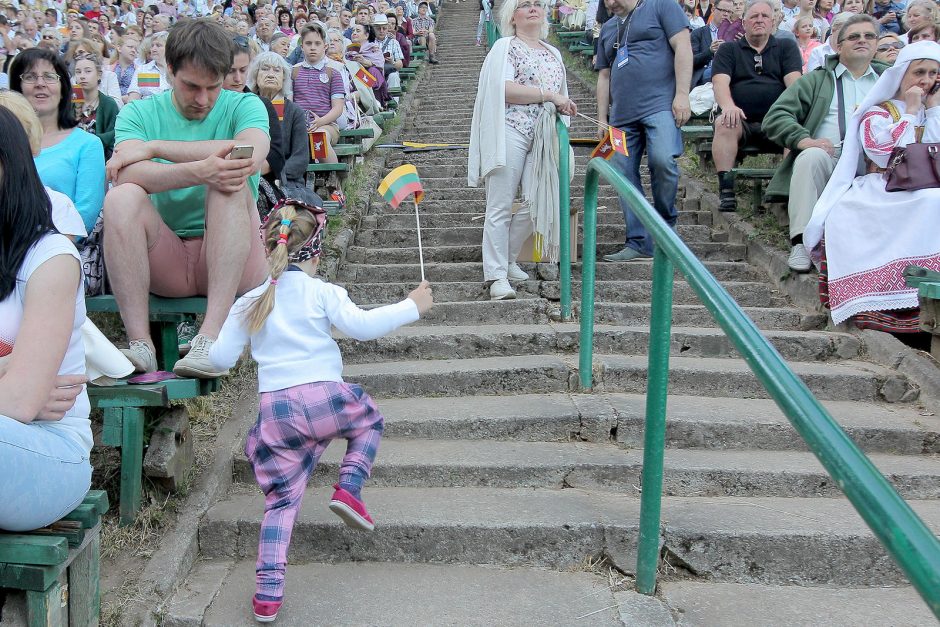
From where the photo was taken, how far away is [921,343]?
4.24 metres

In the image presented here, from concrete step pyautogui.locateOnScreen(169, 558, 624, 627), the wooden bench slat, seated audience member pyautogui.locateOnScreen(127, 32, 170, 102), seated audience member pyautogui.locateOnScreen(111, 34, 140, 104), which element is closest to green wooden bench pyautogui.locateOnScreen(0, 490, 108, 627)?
the wooden bench slat

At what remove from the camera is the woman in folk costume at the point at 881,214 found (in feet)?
13.4

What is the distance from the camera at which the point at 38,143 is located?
2896mm

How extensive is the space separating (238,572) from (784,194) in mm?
4012

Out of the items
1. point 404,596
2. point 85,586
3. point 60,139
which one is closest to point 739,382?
point 404,596

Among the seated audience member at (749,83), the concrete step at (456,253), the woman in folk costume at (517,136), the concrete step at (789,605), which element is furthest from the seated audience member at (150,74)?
the concrete step at (789,605)

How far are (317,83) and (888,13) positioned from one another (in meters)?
6.56

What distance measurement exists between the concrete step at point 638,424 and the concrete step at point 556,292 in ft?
4.18

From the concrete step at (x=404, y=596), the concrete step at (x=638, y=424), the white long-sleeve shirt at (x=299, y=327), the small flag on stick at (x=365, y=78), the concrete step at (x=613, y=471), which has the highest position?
the small flag on stick at (x=365, y=78)

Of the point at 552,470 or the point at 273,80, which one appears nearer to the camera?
the point at 552,470

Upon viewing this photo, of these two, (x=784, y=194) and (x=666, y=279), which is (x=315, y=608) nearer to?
(x=666, y=279)

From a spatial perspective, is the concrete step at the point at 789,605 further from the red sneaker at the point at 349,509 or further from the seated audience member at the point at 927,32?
the seated audience member at the point at 927,32

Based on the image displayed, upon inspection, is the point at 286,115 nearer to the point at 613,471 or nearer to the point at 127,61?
the point at 613,471

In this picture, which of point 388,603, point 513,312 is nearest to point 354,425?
point 388,603
